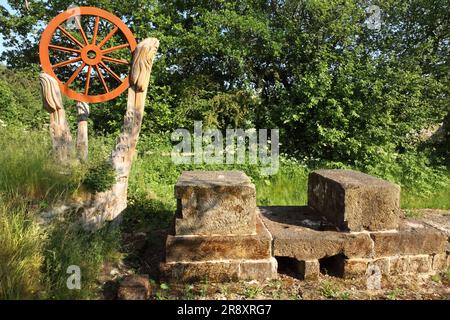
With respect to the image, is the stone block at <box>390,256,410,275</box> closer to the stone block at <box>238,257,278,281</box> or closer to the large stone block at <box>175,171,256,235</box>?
the stone block at <box>238,257,278,281</box>

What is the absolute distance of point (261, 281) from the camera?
2.62 metres

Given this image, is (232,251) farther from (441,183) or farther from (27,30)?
(27,30)

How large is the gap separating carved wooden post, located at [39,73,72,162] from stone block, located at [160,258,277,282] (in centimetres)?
210

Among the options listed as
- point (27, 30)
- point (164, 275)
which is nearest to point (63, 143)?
point (164, 275)

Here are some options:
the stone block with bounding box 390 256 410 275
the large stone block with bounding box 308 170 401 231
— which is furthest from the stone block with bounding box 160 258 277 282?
the stone block with bounding box 390 256 410 275

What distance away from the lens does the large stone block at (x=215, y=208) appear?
8.43 feet

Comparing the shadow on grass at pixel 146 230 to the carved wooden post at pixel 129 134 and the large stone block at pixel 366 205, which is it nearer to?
the carved wooden post at pixel 129 134

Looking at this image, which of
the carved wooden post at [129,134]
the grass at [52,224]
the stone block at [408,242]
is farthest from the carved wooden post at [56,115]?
the stone block at [408,242]

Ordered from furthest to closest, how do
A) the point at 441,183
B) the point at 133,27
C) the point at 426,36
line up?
the point at 426,36, the point at 133,27, the point at 441,183

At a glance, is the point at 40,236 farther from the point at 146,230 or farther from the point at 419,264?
the point at 419,264

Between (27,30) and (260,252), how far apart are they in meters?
10.5

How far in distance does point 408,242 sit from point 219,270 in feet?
5.54

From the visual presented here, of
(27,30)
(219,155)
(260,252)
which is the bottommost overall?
(260,252)

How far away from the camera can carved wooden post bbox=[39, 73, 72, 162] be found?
12.5ft
